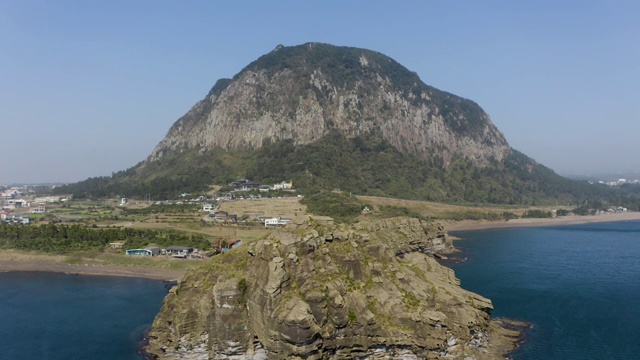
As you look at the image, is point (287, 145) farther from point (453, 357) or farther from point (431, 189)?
point (453, 357)

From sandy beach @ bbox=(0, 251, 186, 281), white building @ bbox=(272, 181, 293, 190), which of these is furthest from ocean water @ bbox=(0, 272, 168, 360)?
white building @ bbox=(272, 181, 293, 190)

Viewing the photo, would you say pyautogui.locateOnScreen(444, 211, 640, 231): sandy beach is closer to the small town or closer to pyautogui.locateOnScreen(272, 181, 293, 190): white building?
pyautogui.locateOnScreen(272, 181, 293, 190): white building

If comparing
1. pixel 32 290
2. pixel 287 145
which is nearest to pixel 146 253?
pixel 32 290

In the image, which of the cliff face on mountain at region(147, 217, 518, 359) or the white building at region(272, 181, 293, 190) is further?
the white building at region(272, 181, 293, 190)

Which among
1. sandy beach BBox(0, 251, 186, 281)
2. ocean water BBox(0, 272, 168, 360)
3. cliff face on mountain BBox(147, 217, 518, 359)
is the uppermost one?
cliff face on mountain BBox(147, 217, 518, 359)

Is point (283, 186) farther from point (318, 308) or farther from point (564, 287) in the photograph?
point (318, 308)

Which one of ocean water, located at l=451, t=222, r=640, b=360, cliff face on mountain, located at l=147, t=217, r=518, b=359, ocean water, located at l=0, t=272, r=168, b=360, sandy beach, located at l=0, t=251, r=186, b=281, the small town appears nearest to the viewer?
cliff face on mountain, located at l=147, t=217, r=518, b=359

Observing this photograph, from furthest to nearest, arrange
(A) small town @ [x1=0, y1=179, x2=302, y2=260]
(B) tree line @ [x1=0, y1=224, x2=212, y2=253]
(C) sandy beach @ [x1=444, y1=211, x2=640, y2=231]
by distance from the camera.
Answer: (C) sandy beach @ [x1=444, y1=211, x2=640, y2=231]
(B) tree line @ [x1=0, y1=224, x2=212, y2=253]
(A) small town @ [x1=0, y1=179, x2=302, y2=260]
